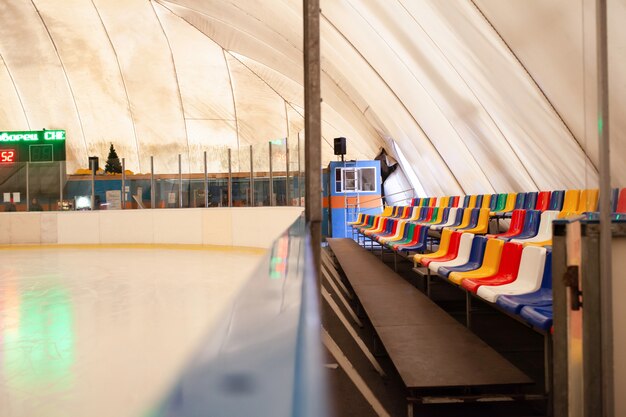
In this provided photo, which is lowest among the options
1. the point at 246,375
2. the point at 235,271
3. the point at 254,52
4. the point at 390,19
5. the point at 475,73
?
the point at 235,271

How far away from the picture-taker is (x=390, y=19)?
11.3 meters

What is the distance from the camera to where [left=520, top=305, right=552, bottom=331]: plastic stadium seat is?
2.94 m

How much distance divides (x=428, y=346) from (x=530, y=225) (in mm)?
3814

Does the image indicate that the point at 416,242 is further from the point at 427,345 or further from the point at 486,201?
the point at 427,345

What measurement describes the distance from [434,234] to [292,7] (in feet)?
29.6

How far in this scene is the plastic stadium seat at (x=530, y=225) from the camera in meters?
6.70

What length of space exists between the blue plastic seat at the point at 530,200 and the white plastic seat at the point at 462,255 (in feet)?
11.1

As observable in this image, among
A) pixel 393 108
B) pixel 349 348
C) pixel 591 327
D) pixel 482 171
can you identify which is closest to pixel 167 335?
pixel 349 348

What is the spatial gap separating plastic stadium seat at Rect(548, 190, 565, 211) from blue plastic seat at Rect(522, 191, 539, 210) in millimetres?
580

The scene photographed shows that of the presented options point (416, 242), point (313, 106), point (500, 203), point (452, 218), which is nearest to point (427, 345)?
point (313, 106)

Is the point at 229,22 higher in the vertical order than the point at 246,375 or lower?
higher

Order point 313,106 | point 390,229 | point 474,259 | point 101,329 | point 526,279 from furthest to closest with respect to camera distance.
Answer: point 390,229, point 101,329, point 474,259, point 313,106, point 526,279

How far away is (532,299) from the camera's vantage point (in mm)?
3547

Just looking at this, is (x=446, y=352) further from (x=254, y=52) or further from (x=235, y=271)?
(x=254, y=52)
